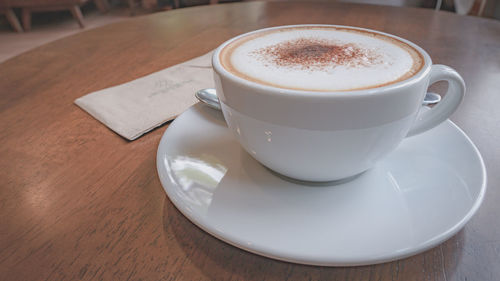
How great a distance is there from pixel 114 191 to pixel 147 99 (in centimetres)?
21

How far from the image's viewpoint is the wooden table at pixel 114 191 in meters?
0.24

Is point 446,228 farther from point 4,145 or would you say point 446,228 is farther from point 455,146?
point 4,145

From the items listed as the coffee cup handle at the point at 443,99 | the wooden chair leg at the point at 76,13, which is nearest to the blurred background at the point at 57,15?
the wooden chair leg at the point at 76,13

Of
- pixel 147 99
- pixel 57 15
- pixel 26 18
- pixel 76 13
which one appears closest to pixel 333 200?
pixel 147 99

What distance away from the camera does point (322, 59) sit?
0.33 m

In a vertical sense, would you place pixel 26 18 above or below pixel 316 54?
below

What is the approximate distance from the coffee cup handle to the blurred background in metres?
1.73

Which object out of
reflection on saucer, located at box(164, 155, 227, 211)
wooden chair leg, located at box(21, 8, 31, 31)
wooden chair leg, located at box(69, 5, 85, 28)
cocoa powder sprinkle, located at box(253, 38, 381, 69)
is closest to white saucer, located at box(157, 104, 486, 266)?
reflection on saucer, located at box(164, 155, 227, 211)

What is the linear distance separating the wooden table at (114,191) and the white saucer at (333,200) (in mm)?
21

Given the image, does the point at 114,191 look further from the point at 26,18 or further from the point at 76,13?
the point at 26,18

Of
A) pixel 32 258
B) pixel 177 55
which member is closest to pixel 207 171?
pixel 32 258

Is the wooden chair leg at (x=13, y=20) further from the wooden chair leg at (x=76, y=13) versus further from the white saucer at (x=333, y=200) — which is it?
the white saucer at (x=333, y=200)

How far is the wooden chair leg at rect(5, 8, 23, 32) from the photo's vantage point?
9.47ft

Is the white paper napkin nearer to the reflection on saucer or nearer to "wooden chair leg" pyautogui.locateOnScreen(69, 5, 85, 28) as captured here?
the reflection on saucer
